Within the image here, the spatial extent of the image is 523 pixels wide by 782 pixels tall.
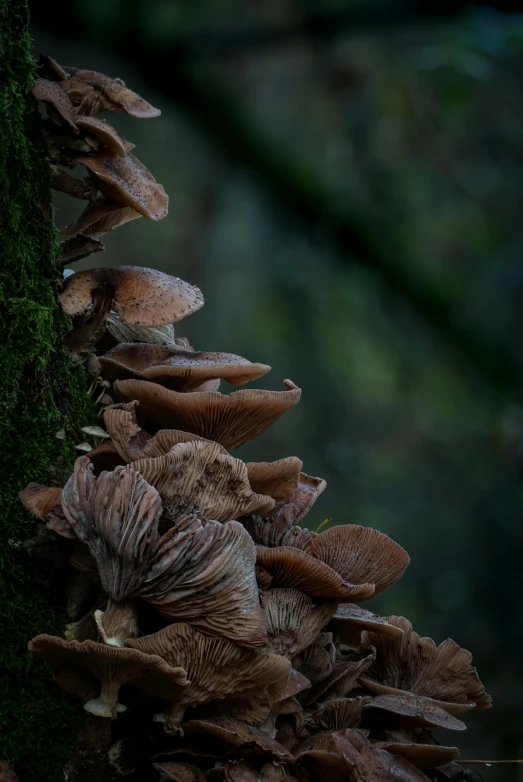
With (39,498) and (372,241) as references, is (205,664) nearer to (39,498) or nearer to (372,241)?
(39,498)

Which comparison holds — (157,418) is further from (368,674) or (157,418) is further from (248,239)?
(248,239)

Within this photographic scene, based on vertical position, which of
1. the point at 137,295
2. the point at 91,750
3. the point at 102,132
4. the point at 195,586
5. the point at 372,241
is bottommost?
the point at 91,750

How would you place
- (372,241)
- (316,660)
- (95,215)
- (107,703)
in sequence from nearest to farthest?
(372,241) → (107,703) → (316,660) → (95,215)

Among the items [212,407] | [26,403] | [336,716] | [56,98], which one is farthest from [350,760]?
[56,98]

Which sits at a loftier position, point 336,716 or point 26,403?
point 26,403

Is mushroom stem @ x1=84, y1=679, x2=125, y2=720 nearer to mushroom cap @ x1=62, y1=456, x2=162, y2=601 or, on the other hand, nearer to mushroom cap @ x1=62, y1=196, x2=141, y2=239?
mushroom cap @ x1=62, y1=456, x2=162, y2=601

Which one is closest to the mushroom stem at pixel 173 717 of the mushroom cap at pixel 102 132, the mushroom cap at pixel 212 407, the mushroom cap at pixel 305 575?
the mushroom cap at pixel 305 575

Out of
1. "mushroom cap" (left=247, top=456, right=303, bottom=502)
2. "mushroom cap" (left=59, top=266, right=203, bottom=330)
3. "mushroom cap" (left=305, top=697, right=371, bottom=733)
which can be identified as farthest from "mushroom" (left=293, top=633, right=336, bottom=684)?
"mushroom cap" (left=59, top=266, right=203, bottom=330)

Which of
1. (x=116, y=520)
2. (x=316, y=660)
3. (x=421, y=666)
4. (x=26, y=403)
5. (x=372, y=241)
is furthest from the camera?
(x=421, y=666)

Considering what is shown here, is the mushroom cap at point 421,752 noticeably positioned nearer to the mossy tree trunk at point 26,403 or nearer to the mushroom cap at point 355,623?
the mushroom cap at point 355,623

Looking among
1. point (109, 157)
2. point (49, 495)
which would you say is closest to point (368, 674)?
point (49, 495)
